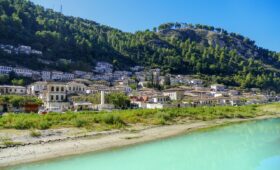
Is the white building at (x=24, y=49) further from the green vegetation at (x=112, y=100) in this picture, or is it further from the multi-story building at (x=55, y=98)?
the green vegetation at (x=112, y=100)

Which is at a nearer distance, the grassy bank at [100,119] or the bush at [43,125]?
the bush at [43,125]

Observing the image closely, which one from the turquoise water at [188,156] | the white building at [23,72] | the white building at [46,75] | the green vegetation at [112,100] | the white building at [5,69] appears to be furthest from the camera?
the white building at [46,75]

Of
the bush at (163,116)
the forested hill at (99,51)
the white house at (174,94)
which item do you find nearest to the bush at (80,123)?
the bush at (163,116)

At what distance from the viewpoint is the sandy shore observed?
1958 cm

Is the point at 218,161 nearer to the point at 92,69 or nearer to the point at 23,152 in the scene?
the point at 23,152

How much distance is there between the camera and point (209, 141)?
29812 millimetres

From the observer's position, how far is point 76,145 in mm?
23625

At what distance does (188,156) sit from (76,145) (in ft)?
26.0

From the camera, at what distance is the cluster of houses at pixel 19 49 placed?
84.2 metres

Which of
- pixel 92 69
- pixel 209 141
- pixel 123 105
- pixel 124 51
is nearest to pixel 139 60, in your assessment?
pixel 124 51

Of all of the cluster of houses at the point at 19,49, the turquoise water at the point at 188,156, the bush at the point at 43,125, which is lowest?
the turquoise water at the point at 188,156

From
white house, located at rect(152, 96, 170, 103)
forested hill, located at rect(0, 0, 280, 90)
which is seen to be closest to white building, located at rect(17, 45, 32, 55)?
forested hill, located at rect(0, 0, 280, 90)

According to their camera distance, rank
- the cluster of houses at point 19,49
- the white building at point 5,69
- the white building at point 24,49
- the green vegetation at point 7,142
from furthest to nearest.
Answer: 1. the white building at point 24,49
2. the cluster of houses at point 19,49
3. the white building at point 5,69
4. the green vegetation at point 7,142

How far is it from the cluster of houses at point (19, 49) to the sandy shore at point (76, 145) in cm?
6171
